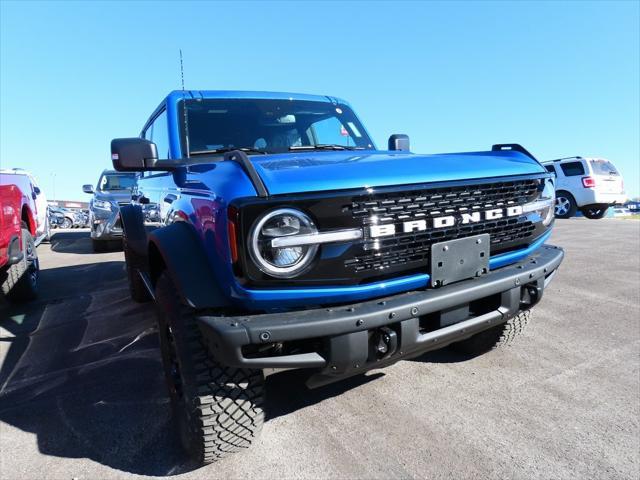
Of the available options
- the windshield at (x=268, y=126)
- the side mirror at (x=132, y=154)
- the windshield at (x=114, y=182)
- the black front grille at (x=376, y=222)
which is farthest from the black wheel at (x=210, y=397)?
the windshield at (x=114, y=182)

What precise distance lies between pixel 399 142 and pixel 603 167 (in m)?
12.1

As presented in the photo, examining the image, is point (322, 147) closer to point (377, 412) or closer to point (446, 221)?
point (446, 221)

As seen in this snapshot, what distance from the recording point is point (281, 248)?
5.73 feet

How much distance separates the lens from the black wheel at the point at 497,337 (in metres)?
2.94

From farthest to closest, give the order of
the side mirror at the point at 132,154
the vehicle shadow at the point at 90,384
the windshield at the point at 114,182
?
1. the windshield at the point at 114,182
2. the side mirror at the point at 132,154
3. the vehicle shadow at the point at 90,384

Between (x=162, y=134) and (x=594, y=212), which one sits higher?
(x=162, y=134)

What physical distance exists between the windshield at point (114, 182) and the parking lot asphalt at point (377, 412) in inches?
246

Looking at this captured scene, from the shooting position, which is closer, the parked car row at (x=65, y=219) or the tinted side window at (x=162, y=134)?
the tinted side window at (x=162, y=134)

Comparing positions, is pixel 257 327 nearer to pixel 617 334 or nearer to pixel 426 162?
pixel 426 162

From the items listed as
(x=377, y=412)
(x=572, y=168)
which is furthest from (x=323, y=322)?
(x=572, y=168)

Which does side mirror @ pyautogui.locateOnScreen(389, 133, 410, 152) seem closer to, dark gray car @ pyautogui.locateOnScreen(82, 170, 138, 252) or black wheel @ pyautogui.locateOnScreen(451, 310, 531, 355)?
black wheel @ pyautogui.locateOnScreen(451, 310, 531, 355)

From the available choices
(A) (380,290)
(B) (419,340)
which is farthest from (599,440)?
(A) (380,290)

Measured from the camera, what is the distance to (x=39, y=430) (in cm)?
246

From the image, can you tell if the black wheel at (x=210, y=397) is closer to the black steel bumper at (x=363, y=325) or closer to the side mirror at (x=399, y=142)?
the black steel bumper at (x=363, y=325)
